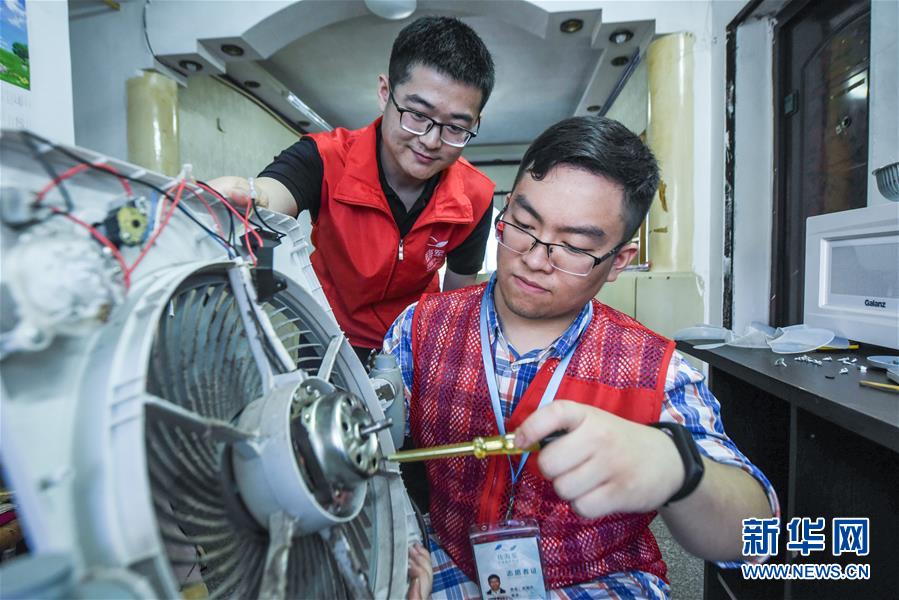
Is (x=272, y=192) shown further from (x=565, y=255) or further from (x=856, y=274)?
(x=856, y=274)

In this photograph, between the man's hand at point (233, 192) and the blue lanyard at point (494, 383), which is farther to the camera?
the blue lanyard at point (494, 383)

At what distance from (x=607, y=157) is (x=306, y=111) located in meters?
5.26

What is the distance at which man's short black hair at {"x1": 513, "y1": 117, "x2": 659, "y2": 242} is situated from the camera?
0.96 metres

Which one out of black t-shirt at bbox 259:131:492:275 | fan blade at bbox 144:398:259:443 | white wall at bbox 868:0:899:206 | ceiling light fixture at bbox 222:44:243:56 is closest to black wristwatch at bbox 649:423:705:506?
fan blade at bbox 144:398:259:443

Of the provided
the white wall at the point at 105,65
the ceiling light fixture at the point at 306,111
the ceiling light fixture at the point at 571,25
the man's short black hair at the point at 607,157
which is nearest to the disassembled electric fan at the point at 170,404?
the man's short black hair at the point at 607,157

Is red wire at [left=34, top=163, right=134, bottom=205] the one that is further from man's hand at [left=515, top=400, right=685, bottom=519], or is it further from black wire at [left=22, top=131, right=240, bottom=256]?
man's hand at [left=515, top=400, right=685, bottom=519]

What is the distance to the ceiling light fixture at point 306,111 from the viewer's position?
16.6 feet

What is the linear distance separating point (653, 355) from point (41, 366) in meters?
0.93

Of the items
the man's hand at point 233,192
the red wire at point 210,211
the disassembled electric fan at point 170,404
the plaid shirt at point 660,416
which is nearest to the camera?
the disassembled electric fan at point 170,404

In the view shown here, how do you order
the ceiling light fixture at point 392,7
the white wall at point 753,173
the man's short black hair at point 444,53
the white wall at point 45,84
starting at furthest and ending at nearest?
the ceiling light fixture at point 392,7
the white wall at point 753,173
the white wall at point 45,84
the man's short black hair at point 444,53

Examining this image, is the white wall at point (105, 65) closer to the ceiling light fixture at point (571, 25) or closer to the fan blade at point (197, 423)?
the ceiling light fixture at point (571, 25)

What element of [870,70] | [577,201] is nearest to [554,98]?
[870,70]

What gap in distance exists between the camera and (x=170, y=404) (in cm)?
40

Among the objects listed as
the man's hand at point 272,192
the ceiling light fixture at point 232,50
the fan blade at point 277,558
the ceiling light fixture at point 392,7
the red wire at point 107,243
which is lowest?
the fan blade at point 277,558
